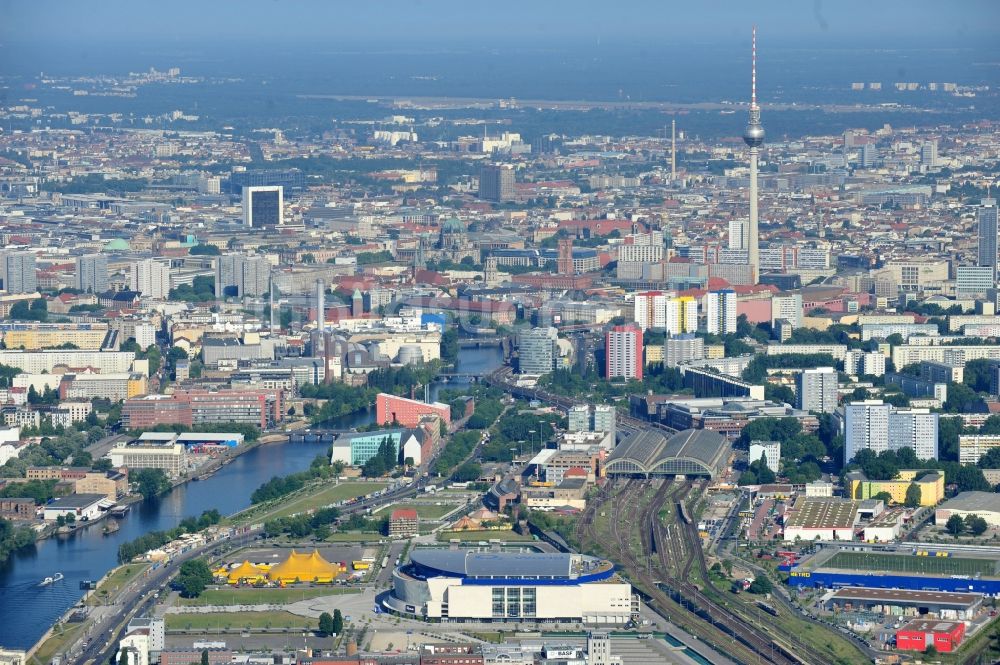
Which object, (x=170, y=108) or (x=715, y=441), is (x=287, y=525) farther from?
(x=170, y=108)

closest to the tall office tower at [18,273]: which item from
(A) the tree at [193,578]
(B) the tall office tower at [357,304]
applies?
(B) the tall office tower at [357,304]

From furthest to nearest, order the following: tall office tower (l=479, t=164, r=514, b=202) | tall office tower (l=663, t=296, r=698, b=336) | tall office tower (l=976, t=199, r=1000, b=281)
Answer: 1. tall office tower (l=479, t=164, r=514, b=202)
2. tall office tower (l=976, t=199, r=1000, b=281)
3. tall office tower (l=663, t=296, r=698, b=336)

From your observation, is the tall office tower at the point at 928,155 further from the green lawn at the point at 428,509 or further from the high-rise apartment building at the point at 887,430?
the green lawn at the point at 428,509

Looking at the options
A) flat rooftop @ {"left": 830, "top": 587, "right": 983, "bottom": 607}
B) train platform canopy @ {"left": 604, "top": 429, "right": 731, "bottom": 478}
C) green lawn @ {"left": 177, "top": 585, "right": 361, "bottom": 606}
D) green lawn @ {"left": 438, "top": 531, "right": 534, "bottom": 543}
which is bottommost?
green lawn @ {"left": 177, "top": 585, "right": 361, "bottom": 606}

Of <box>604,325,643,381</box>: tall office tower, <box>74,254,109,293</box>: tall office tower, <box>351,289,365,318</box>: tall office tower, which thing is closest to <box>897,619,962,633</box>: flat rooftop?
<box>604,325,643,381</box>: tall office tower

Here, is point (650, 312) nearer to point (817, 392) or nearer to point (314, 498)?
point (817, 392)

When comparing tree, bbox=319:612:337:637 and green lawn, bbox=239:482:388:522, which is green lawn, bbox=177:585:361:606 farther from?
green lawn, bbox=239:482:388:522
